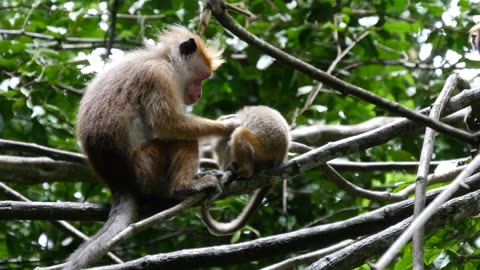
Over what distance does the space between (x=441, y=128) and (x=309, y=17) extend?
4.16 m

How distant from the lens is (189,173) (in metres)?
5.31

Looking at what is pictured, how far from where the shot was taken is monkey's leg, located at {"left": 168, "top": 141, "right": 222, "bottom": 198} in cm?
522

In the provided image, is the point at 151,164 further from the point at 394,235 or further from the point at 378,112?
the point at 378,112

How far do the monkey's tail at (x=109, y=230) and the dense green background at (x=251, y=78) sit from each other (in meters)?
2.11

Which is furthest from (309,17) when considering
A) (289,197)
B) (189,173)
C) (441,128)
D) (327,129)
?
(441,128)

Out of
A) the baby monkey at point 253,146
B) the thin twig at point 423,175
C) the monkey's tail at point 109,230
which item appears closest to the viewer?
the thin twig at point 423,175

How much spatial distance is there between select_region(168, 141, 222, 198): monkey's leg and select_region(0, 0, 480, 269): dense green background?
176cm

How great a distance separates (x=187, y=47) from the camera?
6.15 meters

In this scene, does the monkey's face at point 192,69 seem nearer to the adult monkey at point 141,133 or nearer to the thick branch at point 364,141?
the adult monkey at point 141,133

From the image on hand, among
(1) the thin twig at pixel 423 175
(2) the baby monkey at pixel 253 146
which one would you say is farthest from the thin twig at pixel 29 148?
(1) the thin twig at pixel 423 175

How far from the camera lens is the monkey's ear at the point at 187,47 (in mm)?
6133

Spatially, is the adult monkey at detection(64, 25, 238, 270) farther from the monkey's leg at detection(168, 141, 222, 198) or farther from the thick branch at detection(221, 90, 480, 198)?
the thick branch at detection(221, 90, 480, 198)

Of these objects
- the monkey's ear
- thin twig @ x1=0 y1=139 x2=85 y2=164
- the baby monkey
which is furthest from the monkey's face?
thin twig @ x1=0 y1=139 x2=85 y2=164

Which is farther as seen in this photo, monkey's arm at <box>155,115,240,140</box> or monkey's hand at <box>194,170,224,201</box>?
monkey's arm at <box>155,115,240,140</box>
